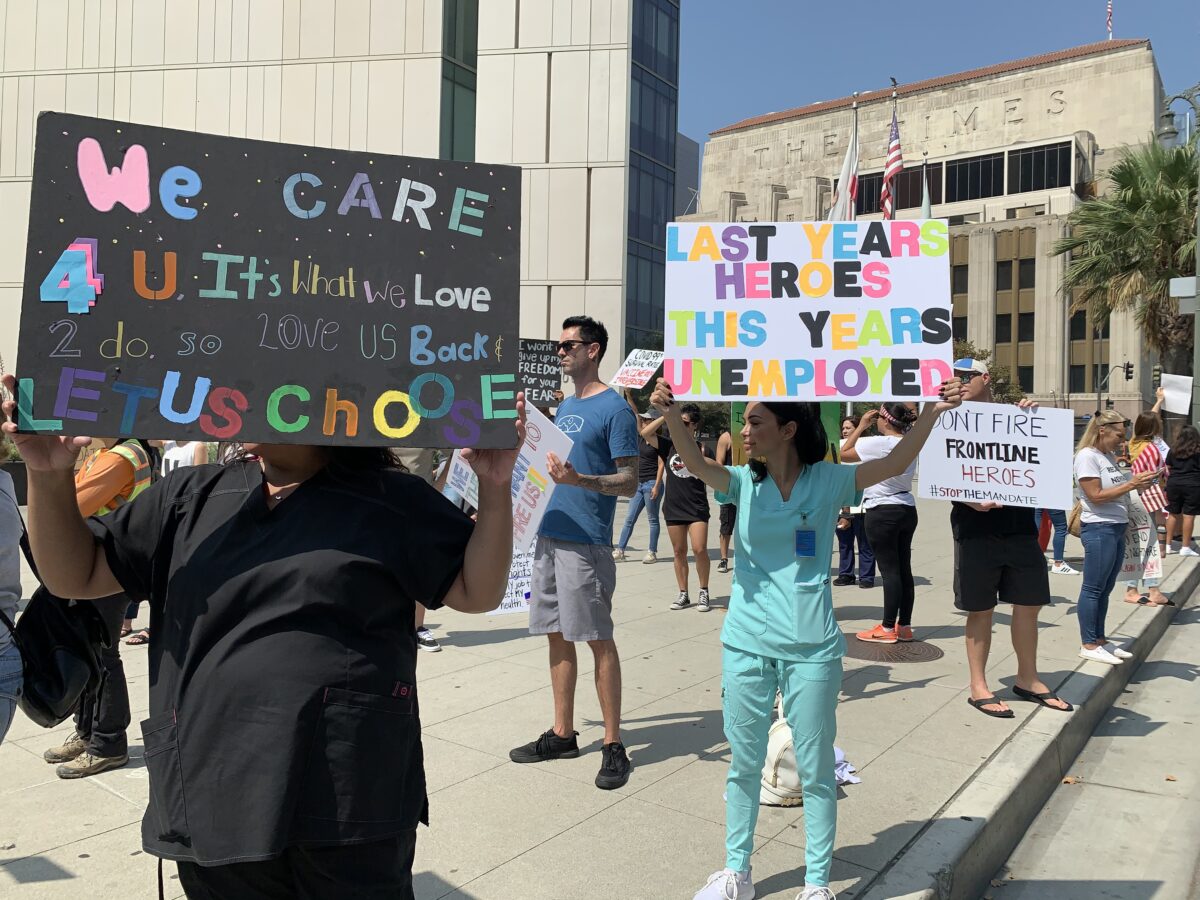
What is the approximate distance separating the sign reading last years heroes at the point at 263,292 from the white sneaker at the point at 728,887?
2047 mm

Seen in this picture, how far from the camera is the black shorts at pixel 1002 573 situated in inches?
225

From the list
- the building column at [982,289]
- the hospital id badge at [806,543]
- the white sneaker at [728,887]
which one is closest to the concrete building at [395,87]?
the hospital id badge at [806,543]

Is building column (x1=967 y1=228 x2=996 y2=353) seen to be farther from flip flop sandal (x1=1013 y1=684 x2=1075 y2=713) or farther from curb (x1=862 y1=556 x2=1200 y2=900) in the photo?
flip flop sandal (x1=1013 y1=684 x2=1075 y2=713)

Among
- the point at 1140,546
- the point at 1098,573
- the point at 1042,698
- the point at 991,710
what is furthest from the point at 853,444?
the point at 1140,546

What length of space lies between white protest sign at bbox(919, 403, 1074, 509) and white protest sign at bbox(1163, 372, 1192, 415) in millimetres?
7567

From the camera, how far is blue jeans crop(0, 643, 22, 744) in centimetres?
248

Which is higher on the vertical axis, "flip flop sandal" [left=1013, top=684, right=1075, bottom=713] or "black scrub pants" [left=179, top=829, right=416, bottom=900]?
"black scrub pants" [left=179, top=829, right=416, bottom=900]

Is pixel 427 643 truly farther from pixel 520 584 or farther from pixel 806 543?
pixel 806 543

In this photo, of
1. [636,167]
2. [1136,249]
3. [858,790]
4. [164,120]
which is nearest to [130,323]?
[858,790]

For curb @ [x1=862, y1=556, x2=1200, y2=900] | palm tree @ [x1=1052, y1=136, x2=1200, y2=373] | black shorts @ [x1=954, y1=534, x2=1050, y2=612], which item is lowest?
curb @ [x1=862, y1=556, x2=1200, y2=900]

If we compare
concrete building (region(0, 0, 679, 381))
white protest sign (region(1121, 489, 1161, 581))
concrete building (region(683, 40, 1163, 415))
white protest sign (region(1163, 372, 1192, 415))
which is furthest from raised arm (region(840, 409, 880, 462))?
concrete building (region(683, 40, 1163, 415))

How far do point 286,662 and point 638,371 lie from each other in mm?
9844

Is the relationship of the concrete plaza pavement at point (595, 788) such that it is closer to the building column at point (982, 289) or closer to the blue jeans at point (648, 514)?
the blue jeans at point (648, 514)

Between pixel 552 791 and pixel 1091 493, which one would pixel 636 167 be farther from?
pixel 552 791
